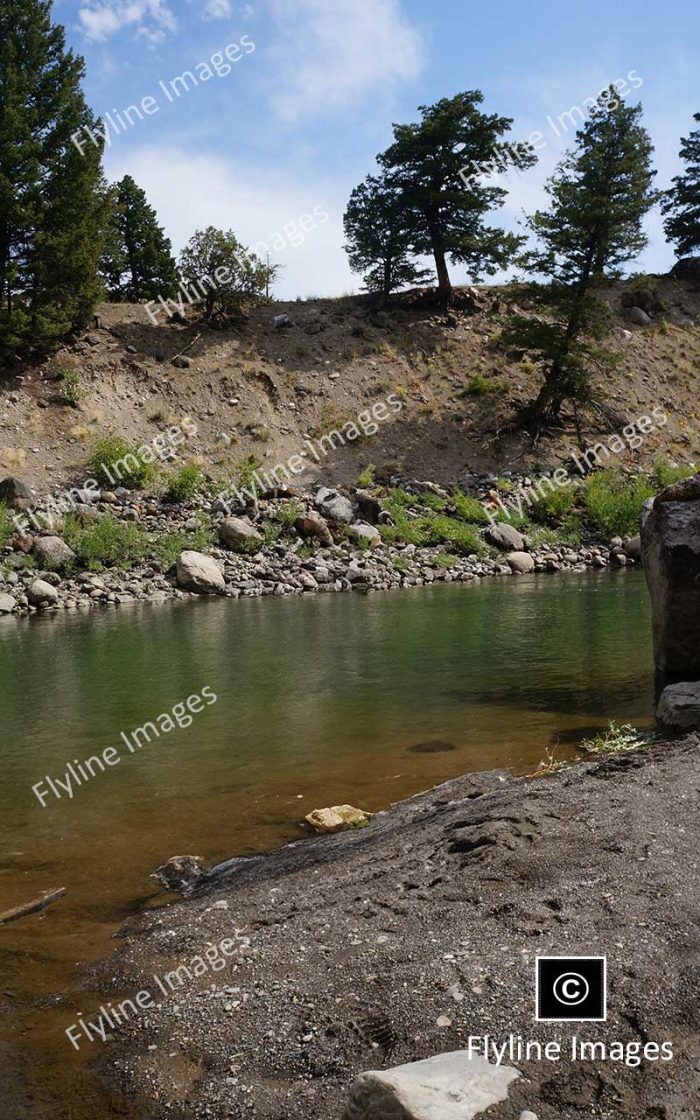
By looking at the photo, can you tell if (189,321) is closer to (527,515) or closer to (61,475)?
(61,475)

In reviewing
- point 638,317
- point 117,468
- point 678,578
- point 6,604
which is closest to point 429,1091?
point 678,578

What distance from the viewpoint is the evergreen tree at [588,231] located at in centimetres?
3155

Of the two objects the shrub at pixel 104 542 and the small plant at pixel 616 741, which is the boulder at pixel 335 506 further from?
the small plant at pixel 616 741

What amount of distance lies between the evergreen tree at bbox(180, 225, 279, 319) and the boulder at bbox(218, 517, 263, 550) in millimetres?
14909

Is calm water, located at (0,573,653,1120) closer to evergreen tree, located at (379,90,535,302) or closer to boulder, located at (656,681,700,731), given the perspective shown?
boulder, located at (656,681,700,731)

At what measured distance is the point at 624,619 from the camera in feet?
51.0

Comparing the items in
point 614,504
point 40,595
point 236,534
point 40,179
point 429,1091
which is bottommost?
point 429,1091

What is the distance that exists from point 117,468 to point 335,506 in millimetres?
7872

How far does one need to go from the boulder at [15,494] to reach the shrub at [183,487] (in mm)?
4582

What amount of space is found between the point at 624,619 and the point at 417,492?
17.1m

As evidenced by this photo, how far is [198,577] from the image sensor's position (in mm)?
23125

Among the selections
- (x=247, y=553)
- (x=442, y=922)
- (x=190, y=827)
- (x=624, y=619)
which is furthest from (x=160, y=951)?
(x=247, y=553)

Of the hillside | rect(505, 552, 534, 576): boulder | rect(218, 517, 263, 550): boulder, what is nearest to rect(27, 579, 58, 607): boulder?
rect(218, 517, 263, 550): boulder

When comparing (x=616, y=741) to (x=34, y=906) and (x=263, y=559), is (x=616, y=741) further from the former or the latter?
(x=263, y=559)
